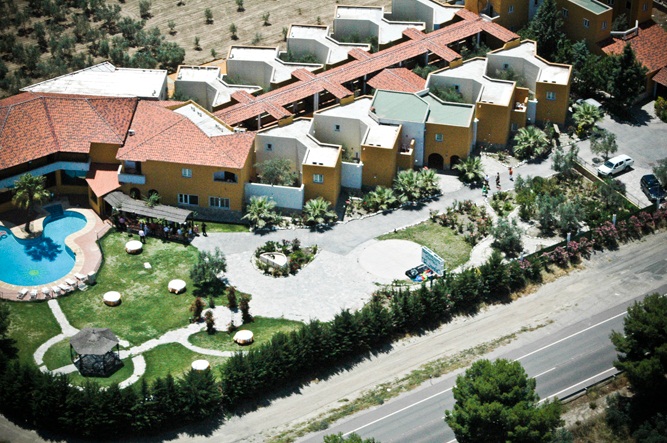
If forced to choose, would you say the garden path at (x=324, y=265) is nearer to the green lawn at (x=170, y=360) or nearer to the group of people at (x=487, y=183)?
the group of people at (x=487, y=183)

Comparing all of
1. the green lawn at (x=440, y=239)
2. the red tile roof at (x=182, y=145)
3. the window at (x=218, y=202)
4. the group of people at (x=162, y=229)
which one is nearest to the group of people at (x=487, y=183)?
the green lawn at (x=440, y=239)

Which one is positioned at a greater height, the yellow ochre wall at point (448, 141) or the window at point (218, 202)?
the yellow ochre wall at point (448, 141)

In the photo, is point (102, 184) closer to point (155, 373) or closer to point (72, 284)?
point (72, 284)

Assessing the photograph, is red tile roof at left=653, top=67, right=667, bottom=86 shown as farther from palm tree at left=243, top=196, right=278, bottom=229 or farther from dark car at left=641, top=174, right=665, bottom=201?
palm tree at left=243, top=196, right=278, bottom=229

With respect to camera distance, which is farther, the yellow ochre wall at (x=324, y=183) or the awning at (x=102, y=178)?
the yellow ochre wall at (x=324, y=183)

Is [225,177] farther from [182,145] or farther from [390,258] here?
[390,258]

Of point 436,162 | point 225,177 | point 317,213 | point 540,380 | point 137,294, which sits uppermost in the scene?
point 225,177

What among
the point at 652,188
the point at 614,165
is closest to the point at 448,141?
the point at 614,165
